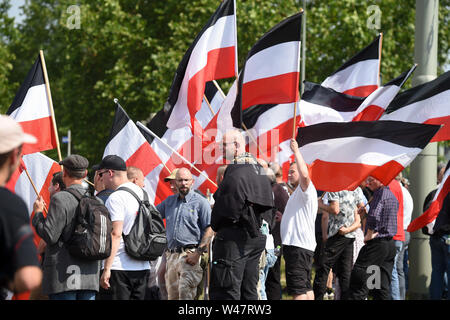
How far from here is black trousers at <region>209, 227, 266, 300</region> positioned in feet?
20.5

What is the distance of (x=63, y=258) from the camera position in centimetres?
601

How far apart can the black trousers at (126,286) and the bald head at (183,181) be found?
131cm

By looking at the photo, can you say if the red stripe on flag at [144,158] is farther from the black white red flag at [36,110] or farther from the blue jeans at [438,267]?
the blue jeans at [438,267]

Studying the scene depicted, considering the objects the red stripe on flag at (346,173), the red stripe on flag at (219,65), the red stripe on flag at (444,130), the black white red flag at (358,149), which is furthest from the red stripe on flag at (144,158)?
the red stripe on flag at (444,130)

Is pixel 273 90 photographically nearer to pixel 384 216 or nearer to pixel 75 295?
pixel 384 216

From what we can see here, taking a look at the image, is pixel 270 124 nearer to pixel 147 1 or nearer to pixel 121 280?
pixel 121 280

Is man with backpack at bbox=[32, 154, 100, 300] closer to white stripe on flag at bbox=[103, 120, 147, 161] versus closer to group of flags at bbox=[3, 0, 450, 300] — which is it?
group of flags at bbox=[3, 0, 450, 300]

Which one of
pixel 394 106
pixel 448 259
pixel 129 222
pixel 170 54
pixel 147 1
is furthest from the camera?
pixel 147 1

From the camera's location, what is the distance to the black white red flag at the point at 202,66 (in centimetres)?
820

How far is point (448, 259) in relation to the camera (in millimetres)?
8969

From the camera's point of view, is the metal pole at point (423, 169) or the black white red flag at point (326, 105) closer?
the black white red flag at point (326, 105)

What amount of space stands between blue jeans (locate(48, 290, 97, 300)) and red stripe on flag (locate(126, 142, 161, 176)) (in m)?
3.20
